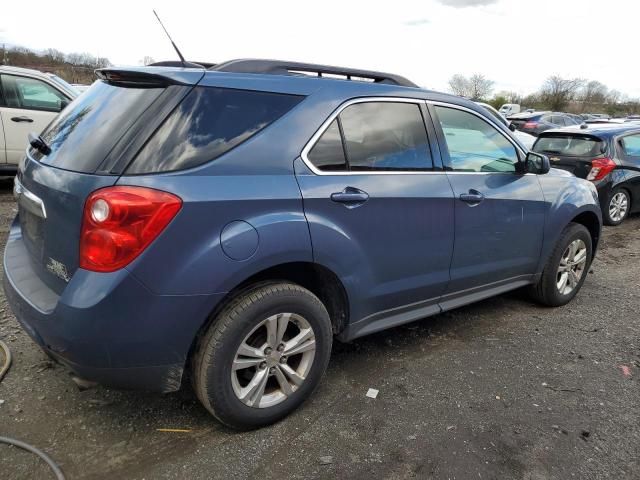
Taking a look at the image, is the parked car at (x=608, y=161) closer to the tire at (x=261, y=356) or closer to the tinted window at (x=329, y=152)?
the tinted window at (x=329, y=152)

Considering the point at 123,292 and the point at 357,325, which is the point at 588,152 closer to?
the point at 357,325

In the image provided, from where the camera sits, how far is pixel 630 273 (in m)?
5.54

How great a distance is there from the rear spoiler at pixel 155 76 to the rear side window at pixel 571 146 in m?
7.30

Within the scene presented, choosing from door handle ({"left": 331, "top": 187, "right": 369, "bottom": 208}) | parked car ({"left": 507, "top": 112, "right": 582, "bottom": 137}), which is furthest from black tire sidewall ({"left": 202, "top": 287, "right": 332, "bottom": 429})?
parked car ({"left": 507, "top": 112, "right": 582, "bottom": 137})

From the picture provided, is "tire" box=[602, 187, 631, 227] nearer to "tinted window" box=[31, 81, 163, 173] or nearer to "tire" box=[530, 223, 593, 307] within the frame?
"tire" box=[530, 223, 593, 307]

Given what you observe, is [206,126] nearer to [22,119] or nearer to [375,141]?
[375,141]

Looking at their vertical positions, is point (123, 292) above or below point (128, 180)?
below

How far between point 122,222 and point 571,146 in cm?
791

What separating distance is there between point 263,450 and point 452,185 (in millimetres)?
1900

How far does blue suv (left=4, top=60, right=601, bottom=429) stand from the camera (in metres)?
2.13

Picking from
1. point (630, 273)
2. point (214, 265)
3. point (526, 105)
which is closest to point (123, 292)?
point (214, 265)

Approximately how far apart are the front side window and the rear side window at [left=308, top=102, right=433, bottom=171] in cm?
629

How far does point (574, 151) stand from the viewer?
8.12 metres

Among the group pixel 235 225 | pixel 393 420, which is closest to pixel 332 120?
pixel 235 225
